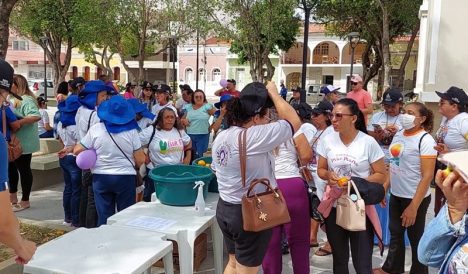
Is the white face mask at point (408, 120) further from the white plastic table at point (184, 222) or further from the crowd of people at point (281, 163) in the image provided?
the white plastic table at point (184, 222)

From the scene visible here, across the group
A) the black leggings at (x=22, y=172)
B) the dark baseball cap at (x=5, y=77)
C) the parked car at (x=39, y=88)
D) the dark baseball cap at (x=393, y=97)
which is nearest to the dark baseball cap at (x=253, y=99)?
the dark baseball cap at (x=5, y=77)

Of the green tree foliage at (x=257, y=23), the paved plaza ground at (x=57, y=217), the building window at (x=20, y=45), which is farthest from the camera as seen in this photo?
the building window at (x=20, y=45)

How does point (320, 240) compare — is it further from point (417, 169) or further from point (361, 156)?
point (361, 156)

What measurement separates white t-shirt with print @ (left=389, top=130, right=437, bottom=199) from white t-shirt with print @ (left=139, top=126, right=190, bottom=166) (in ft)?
7.20

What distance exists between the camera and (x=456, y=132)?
4.97m

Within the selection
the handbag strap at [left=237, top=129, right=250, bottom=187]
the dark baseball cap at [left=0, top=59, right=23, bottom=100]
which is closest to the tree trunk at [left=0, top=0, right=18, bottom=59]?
the dark baseball cap at [left=0, top=59, right=23, bottom=100]

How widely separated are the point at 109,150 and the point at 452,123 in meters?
3.72

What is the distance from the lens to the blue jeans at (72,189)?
17.3ft

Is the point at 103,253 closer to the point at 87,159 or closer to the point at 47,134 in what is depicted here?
the point at 87,159

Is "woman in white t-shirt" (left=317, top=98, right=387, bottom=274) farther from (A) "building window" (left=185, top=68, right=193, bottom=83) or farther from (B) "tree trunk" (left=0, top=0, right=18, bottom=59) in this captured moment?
(A) "building window" (left=185, top=68, right=193, bottom=83)

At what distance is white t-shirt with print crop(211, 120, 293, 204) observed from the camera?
276cm

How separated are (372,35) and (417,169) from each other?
25294 millimetres

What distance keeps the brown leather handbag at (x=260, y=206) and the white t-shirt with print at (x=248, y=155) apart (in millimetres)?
35

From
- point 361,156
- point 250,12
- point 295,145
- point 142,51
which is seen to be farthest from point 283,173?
point 142,51
